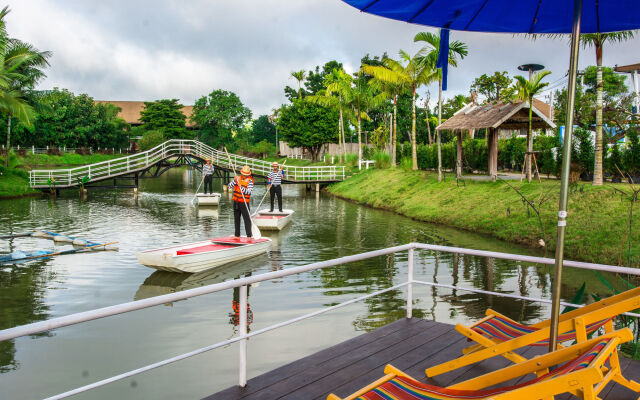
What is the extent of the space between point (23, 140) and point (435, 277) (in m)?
45.5

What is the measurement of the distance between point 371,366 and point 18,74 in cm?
3015

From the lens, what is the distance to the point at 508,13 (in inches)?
140

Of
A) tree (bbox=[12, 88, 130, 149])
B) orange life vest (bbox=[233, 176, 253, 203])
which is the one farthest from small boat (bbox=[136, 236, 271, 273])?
tree (bbox=[12, 88, 130, 149])

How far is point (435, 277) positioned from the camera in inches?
460

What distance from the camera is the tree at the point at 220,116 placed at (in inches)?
2643

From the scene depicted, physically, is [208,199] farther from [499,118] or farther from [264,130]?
[264,130]

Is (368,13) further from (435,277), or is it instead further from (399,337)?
(435,277)

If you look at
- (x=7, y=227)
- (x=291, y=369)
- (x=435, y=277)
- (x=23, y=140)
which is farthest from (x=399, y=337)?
(x=23, y=140)

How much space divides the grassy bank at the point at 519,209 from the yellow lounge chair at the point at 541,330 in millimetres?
6163

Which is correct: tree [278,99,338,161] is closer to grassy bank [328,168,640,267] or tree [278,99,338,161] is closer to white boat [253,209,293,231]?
grassy bank [328,168,640,267]

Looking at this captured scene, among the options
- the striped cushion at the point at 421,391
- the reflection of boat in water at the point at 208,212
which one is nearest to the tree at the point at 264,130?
the reflection of boat in water at the point at 208,212

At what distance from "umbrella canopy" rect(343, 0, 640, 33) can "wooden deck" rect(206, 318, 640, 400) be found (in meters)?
2.61

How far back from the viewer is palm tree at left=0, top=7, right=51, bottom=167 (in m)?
24.7

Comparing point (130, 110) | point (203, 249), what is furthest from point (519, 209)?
point (130, 110)
